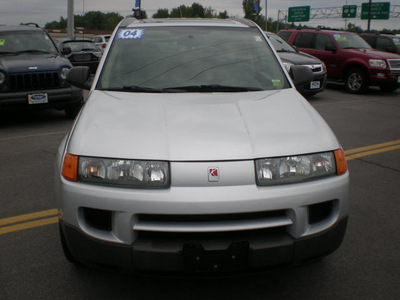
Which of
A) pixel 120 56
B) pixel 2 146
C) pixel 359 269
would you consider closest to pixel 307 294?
pixel 359 269

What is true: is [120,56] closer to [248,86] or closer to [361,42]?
[248,86]

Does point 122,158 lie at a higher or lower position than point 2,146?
higher

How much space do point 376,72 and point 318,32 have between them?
2.52 metres

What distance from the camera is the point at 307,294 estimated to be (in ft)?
8.95

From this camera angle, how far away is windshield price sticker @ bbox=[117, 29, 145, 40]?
392 cm

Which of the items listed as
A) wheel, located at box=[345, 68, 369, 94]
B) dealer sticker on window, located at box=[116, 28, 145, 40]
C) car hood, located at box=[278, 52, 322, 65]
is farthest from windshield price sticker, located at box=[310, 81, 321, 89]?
dealer sticker on window, located at box=[116, 28, 145, 40]

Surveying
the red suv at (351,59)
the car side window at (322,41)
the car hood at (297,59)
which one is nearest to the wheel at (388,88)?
the red suv at (351,59)

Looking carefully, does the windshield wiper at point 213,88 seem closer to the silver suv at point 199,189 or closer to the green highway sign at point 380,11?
the silver suv at point 199,189

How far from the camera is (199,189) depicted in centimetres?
228

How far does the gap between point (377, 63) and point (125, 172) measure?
12.3 m

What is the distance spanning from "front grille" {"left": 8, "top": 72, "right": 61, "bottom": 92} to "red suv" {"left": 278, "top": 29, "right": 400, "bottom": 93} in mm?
8885

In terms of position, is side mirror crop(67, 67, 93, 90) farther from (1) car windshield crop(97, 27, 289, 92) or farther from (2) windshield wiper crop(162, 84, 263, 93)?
(2) windshield wiper crop(162, 84, 263, 93)

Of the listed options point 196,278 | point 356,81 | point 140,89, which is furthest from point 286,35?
point 196,278

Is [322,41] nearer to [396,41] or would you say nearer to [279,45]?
[279,45]
